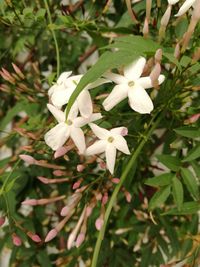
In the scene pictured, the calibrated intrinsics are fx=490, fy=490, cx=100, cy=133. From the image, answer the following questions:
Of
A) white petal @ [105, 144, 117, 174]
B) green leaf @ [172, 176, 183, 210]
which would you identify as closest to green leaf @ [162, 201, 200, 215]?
green leaf @ [172, 176, 183, 210]

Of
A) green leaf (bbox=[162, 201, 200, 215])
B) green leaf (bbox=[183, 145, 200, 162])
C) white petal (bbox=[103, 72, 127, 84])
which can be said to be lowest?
green leaf (bbox=[162, 201, 200, 215])

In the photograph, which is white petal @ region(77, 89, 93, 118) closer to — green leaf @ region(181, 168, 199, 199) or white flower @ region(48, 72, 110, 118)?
white flower @ region(48, 72, 110, 118)

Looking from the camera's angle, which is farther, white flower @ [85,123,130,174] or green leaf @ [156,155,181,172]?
green leaf @ [156,155,181,172]

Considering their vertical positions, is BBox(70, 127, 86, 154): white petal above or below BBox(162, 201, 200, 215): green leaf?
above

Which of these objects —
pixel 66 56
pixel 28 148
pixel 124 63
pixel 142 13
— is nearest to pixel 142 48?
pixel 124 63

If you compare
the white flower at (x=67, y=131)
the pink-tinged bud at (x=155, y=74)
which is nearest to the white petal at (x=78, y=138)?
the white flower at (x=67, y=131)

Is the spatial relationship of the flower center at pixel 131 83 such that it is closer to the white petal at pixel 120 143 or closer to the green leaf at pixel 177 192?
the white petal at pixel 120 143

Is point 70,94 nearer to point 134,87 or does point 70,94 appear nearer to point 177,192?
point 134,87
